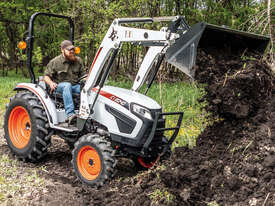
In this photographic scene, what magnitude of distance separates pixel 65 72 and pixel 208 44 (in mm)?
2299

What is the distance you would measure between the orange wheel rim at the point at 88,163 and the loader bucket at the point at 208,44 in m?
1.55

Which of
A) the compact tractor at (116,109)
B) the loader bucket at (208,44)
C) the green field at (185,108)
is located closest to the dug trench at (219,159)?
the loader bucket at (208,44)

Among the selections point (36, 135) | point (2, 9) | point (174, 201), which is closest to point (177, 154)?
point (174, 201)

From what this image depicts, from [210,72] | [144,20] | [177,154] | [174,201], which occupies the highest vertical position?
[144,20]

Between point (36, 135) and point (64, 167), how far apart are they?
638 mm

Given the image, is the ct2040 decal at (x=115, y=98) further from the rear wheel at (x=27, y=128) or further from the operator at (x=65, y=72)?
the rear wheel at (x=27, y=128)

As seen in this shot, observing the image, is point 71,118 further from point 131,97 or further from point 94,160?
point 131,97

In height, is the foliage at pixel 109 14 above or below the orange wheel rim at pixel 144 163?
above

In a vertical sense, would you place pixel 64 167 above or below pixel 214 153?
below

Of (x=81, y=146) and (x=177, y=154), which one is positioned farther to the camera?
(x=81, y=146)

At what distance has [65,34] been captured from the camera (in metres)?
16.1

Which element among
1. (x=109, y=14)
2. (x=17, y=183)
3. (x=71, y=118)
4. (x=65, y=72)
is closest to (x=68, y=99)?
(x=71, y=118)

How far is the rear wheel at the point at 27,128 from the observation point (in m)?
5.06

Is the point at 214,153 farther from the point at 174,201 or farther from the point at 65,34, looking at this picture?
the point at 65,34
